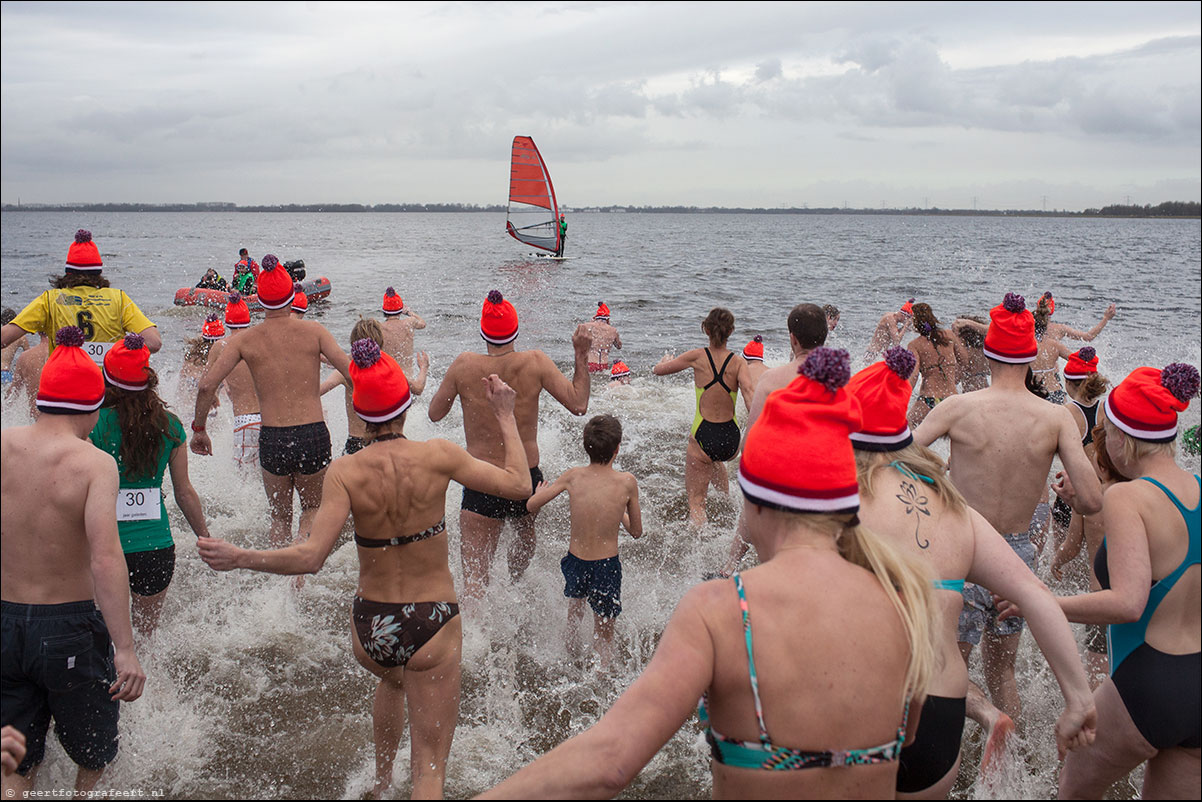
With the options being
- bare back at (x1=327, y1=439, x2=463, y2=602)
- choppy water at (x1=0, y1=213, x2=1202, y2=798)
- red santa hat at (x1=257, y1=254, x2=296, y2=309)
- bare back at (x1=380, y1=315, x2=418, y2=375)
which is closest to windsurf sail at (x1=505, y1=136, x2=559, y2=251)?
choppy water at (x1=0, y1=213, x2=1202, y2=798)

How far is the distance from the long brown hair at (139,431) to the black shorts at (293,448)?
1501 millimetres

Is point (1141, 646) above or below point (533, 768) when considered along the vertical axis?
below

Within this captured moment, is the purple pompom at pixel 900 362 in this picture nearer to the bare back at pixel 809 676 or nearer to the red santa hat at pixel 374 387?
the bare back at pixel 809 676

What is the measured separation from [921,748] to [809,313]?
106 inches

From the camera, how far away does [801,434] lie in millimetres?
1673

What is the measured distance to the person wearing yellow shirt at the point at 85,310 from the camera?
5.06 meters

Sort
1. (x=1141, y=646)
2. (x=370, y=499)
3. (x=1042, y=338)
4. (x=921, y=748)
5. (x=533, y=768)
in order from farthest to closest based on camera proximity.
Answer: (x=1042, y=338)
(x=370, y=499)
(x=1141, y=646)
(x=921, y=748)
(x=533, y=768)

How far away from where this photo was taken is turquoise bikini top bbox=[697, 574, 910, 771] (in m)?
1.53

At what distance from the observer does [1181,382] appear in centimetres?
274

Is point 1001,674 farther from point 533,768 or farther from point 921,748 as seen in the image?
point 533,768

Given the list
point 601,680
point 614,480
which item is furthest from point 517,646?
point 614,480

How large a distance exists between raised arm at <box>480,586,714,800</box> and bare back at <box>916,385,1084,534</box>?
272cm

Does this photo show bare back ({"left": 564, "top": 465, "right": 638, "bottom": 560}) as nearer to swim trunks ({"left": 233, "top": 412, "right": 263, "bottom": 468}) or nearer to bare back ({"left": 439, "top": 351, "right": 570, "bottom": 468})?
bare back ({"left": 439, "top": 351, "right": 570, "bottom": 468})

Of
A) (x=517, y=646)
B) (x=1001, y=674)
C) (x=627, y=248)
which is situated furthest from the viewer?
(x=627, y=248)
